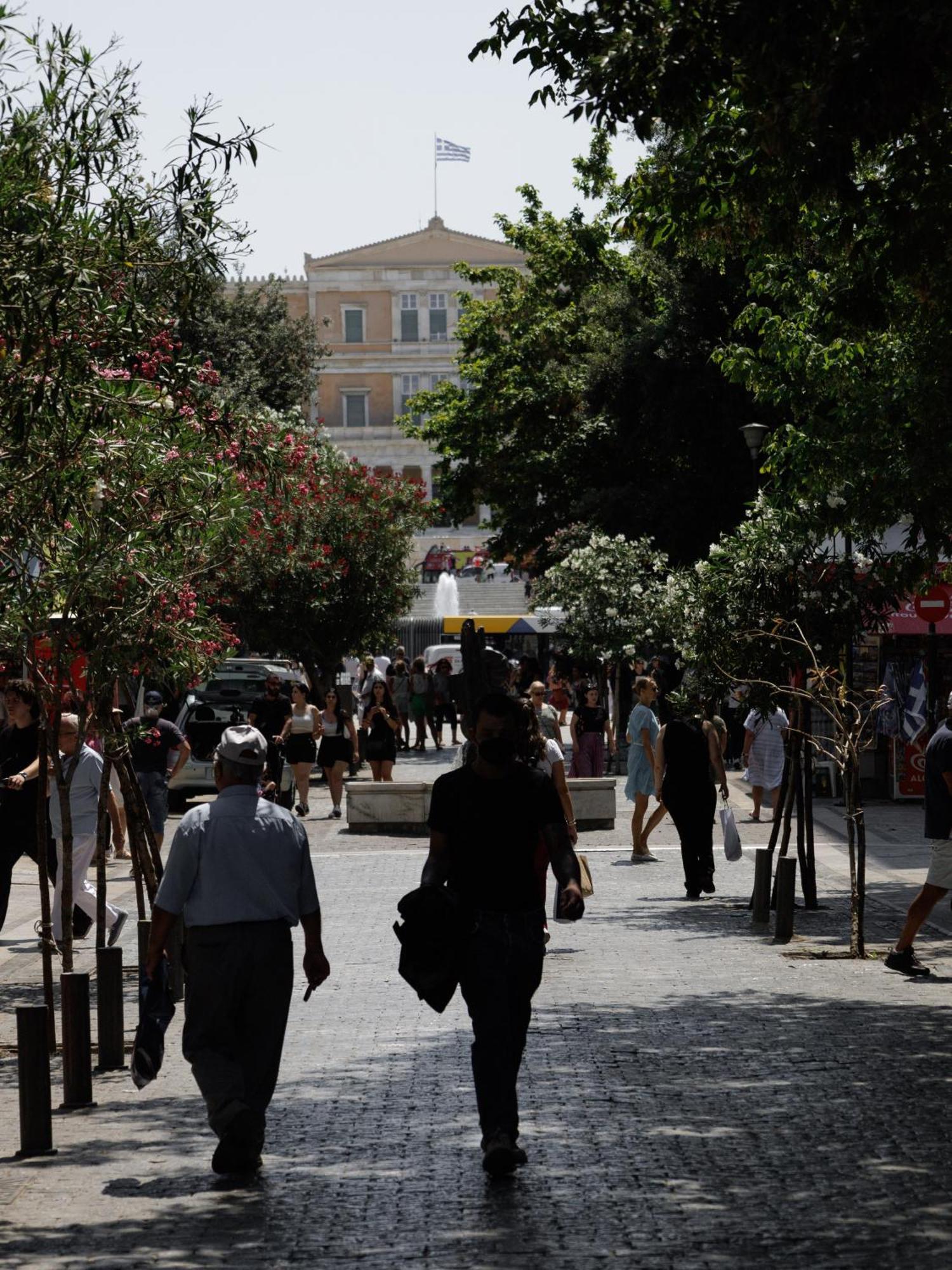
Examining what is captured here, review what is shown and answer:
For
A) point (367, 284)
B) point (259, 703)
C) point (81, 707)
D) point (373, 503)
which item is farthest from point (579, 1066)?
point (367, 284)

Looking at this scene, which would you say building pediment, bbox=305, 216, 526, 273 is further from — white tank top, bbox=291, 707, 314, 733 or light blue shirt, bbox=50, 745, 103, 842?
light blue shirt, bbox=50, 745, 103, 842

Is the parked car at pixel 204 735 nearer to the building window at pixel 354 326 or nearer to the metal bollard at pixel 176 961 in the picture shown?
the metal bollard at pixel 176 961

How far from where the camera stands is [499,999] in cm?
691

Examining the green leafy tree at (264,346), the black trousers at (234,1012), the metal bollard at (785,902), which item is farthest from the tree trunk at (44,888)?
the green leafy tree at (264,346)

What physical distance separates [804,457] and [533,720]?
15.7ft

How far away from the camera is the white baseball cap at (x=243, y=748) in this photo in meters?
6.93

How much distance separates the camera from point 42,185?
811 cm

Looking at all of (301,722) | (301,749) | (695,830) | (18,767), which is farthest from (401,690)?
(18,767)

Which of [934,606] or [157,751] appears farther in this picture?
[934,606]

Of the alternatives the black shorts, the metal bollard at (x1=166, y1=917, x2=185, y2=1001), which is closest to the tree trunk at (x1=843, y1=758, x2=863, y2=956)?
the metal bollard at (x1=166, y1=917, x2=185, y2=1001)

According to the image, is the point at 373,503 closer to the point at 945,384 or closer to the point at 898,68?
the point at 945,384

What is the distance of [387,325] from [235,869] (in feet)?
294

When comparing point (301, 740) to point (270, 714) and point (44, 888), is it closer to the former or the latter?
point (270, 714)

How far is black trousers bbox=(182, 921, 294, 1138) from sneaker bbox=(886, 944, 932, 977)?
5.81 meters
